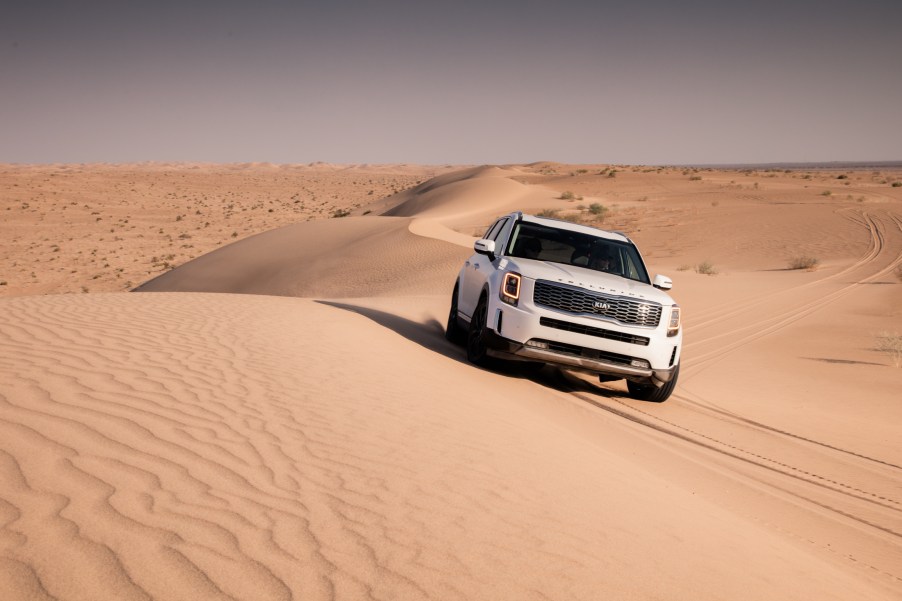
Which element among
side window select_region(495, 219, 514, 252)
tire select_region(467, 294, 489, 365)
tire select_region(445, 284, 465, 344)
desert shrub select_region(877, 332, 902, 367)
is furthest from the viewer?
desert shrub select_region(877, 332, 902, 367)

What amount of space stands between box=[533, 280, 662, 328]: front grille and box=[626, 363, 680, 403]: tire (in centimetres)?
78

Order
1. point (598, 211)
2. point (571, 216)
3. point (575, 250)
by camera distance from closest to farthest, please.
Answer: point (575, 250), point (571, 216), point (598, 211)

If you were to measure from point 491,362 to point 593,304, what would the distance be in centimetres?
162

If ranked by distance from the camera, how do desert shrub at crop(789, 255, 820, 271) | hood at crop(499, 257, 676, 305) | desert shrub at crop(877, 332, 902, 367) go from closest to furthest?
hood at crop(499, 257, 676, 305) → desert shrub at crop(877, 332, 902, 367) → desert shrub at crop(789, 255, 820, 271)

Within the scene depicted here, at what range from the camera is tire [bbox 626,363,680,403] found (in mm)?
8258

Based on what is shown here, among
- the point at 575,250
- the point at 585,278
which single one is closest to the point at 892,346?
the point at 575,250

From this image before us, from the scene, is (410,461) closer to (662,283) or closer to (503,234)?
(662,283)

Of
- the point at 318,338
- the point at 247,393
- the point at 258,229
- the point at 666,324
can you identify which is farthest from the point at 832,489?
the point at 258,229

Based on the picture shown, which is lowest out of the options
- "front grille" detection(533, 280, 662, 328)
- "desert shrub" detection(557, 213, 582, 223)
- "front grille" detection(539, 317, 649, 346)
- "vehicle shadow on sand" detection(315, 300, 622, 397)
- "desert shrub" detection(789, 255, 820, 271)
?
"desert shrub" detection(789, 255, 820, 271)

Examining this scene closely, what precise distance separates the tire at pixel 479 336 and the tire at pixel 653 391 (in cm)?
184

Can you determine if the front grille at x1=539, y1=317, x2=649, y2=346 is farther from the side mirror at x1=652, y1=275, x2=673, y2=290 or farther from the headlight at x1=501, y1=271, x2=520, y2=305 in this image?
the side mirror at x1=652, y1=275, x2=673, y2=290

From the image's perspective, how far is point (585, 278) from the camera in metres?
8.15

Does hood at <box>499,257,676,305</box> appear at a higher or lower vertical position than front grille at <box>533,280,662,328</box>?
higher

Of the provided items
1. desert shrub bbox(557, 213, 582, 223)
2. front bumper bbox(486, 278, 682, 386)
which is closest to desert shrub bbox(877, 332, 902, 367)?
front bumper bbox(486, 278, 682, 386)
